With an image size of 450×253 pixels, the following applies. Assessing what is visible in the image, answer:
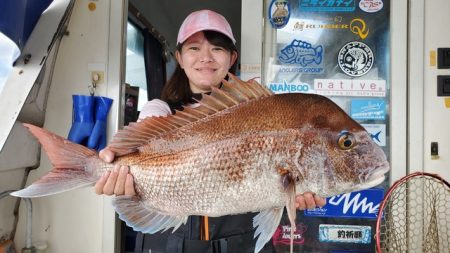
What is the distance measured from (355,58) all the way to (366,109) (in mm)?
420

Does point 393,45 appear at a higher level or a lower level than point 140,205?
higher

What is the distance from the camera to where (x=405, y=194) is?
2855 mm

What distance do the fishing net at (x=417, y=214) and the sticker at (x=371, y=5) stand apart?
137 cm

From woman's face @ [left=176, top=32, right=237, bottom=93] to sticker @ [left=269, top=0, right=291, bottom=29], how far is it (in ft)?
3.96

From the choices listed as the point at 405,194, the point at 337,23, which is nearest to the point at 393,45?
the point at 337,23

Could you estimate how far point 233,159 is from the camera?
1.40 m

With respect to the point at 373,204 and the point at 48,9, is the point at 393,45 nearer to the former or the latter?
the point at 373,204

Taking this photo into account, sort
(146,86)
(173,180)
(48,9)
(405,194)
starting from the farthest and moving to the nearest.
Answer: (146,86)
(405,194)
(48,9)
(173,180)

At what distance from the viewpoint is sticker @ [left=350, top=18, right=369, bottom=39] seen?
2.96 m

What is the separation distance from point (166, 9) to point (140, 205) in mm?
3913

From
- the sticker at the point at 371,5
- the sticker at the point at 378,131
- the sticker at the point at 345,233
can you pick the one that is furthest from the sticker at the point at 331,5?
the sticker at the point at 345,233

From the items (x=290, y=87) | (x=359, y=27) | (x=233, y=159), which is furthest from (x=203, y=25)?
(x=359, y=27)

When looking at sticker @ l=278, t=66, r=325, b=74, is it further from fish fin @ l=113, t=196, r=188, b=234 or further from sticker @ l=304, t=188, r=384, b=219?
fish fin @ l=113, t=196, r=188, b=234

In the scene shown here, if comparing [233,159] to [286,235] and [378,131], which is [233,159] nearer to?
[286,235]
